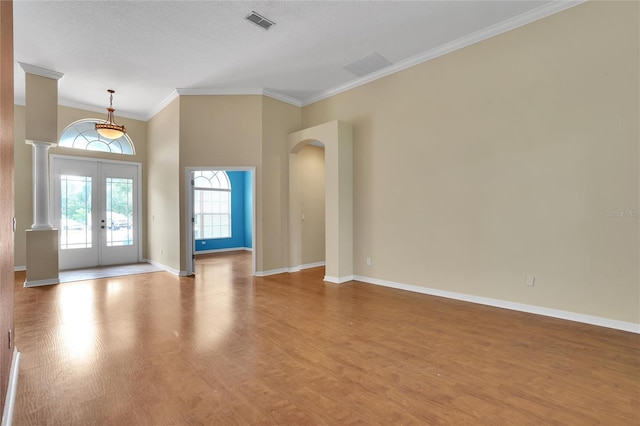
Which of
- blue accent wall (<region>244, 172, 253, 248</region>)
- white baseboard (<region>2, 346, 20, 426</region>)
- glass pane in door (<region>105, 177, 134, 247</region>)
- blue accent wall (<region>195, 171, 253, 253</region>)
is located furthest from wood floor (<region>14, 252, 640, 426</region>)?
blue accent wall (<region>244, 172, 253, 248</region>)

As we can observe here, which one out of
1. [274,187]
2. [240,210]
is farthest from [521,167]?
[240,210]

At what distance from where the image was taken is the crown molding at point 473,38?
11.8 feet

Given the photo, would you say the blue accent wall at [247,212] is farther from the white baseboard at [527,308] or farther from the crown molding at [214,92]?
the white baseboard at [527,308]

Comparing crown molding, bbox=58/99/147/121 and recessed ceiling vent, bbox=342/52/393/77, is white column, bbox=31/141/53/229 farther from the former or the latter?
recessed ceiling vent, bbox=342/52/393/77

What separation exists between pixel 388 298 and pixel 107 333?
3390 millimetres

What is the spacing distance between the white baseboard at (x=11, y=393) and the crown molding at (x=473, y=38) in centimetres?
559

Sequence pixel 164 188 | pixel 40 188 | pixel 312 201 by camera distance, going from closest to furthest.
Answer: pixel 40 188 < pixel 164 188 < pixel 312 201

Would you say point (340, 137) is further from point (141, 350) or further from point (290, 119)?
point (141, 350)

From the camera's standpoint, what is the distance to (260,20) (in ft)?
12.7

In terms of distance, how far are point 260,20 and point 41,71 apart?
3984mm

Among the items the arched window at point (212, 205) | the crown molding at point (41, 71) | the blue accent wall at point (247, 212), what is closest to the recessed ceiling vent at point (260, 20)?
the crown molding at point (41, 71)

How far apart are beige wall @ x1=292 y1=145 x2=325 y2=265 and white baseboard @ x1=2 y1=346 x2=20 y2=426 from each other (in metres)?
4.78

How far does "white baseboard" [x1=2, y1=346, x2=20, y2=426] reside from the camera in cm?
178

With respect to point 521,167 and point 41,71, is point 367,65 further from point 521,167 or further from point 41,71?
point 41,71
